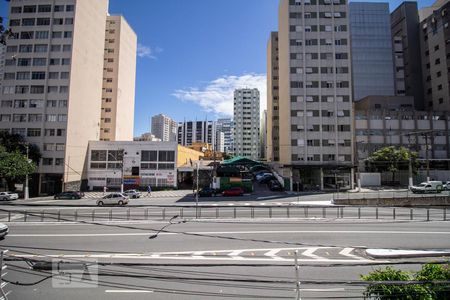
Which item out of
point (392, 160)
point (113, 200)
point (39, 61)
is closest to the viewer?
point (113, 200)

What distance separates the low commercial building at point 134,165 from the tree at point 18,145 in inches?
403

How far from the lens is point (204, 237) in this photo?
17.5m

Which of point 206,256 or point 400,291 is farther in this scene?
point 206,256

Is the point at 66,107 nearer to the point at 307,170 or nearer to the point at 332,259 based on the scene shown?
the point at 307,170

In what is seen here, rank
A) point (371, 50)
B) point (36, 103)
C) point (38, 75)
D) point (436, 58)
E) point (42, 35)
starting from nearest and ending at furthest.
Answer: point (36, 103) → point (38, 75) → point (42, 35) → point (436, 58) → point (371, 50)

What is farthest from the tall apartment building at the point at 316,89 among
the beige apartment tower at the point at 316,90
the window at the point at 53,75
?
the window at the point at 53,75

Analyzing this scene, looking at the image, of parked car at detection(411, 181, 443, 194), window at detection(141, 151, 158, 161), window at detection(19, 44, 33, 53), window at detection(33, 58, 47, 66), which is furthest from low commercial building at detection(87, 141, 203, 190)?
parked car at detection(411, 181, 443, 194)

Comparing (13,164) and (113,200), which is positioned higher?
(13,164)

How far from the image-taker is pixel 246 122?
518 ft

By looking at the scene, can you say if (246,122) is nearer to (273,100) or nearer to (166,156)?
(273,100)

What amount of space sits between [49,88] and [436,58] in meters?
106

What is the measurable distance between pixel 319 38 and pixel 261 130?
340 ft

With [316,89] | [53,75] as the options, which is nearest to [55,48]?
[53,75]

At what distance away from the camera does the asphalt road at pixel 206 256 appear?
9195 mm
